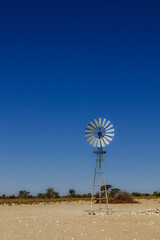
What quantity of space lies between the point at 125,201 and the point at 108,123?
2000 cm

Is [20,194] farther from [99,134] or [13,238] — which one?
[13,238]

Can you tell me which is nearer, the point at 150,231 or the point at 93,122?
the point at 150,231

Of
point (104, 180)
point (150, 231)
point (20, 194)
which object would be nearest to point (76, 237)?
point (150, 231)

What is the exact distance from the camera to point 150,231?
478 inches

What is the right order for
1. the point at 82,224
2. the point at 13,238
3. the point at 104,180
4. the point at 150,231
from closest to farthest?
the point at 13,238 → the point at 150,231 → the point at 82,224 → the point at 104,180

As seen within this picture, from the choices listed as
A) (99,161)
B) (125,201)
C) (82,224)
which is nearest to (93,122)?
(99,161)

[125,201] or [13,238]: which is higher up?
[125,201]

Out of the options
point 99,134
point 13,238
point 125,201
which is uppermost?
point 99,134

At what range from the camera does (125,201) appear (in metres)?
37.9

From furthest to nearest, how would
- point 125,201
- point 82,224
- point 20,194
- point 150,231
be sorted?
point 20,194
point 125,201
point 82,224
point 150,231

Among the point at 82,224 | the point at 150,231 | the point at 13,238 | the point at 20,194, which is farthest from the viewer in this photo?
the point at 20,194

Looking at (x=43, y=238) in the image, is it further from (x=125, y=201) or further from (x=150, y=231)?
(x=125, y=201)

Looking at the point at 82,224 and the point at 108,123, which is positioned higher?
the point at 108,123

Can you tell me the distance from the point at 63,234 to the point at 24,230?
1.92 metres
